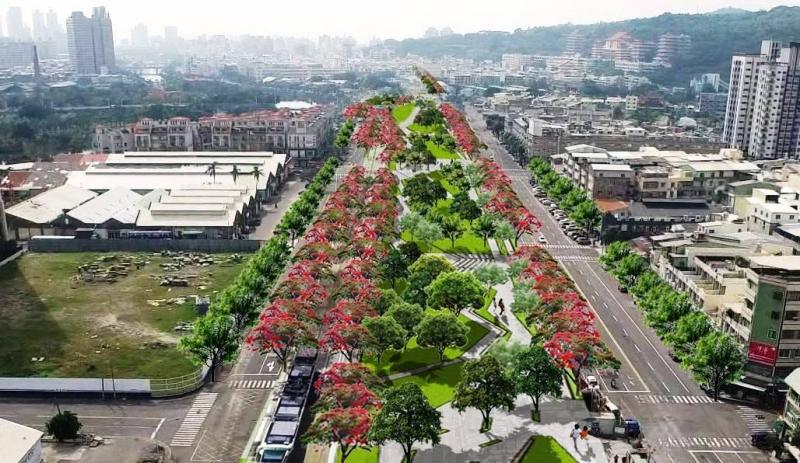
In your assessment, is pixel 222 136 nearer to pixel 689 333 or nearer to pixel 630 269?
pixel 630 269

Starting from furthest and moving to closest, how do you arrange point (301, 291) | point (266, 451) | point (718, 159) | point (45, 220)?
point (718, 159), point (45, 220), point (301, 291), point (266, 451)

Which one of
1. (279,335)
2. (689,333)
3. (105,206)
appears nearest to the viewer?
(279,335)

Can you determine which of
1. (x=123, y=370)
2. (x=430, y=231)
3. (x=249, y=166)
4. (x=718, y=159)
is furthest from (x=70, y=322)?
(x=718, y=159)

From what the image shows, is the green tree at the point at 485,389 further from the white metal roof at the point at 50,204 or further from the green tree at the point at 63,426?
the white metal roof at the point at 50,204

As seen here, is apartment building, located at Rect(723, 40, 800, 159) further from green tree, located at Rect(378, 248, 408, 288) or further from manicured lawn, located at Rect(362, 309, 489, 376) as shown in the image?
manicured lawn, located at Rect(362, 309, 489, 376)

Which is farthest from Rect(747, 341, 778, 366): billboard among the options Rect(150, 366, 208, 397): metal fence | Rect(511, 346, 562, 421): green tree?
Rect(150, 366, 208, 397): metal fence

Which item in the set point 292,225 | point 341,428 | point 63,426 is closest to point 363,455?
point 341,428

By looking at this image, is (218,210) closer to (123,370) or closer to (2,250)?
(2,250)
